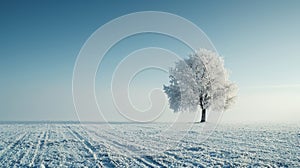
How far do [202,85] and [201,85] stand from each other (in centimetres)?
15

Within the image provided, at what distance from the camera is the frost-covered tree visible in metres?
34.9

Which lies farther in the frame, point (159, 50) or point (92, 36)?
point (159, 50)

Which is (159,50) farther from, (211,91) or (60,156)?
(60,156)

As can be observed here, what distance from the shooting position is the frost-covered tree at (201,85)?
3494 centimetres

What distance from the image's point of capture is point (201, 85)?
35000 millimetres

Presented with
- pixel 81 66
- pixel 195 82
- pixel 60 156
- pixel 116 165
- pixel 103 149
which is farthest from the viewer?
pixel 195 82

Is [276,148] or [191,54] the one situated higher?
[191,54]

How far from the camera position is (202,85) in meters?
34.9

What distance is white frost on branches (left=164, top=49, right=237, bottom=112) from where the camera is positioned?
34.9m

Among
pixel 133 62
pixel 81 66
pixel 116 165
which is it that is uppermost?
pixel 133 62

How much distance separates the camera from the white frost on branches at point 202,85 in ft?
115

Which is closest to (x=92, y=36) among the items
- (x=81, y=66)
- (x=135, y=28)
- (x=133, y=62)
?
(x=81, y=66)

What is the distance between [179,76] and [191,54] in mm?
3884

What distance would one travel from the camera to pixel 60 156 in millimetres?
13555
